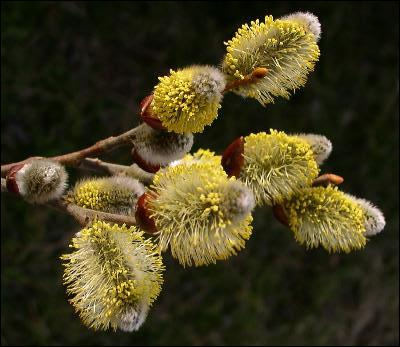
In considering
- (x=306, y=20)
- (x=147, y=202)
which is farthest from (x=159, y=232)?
(x=306, y=20)

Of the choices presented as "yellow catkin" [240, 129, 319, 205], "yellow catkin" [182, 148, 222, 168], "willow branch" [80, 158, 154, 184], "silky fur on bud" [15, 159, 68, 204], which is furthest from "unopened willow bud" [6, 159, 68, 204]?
"yellow catkin" [240, 129, 319, 205]

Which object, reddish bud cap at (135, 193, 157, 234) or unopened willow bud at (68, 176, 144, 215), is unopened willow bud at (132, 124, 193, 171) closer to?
unopened willow bud at (68, 176, 144, 215)

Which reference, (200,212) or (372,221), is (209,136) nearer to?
(372,221)

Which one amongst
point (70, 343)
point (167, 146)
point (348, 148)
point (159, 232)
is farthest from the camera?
point (348, 148)

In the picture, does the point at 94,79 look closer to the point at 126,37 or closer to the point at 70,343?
the point at 126,37

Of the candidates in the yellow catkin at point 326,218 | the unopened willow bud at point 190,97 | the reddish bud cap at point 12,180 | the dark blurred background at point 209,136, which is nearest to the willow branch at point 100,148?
the reddish bud cap at point 12,180

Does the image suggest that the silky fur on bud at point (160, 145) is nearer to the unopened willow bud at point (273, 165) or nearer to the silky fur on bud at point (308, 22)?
the unopened willow bud at point (273, 165)
